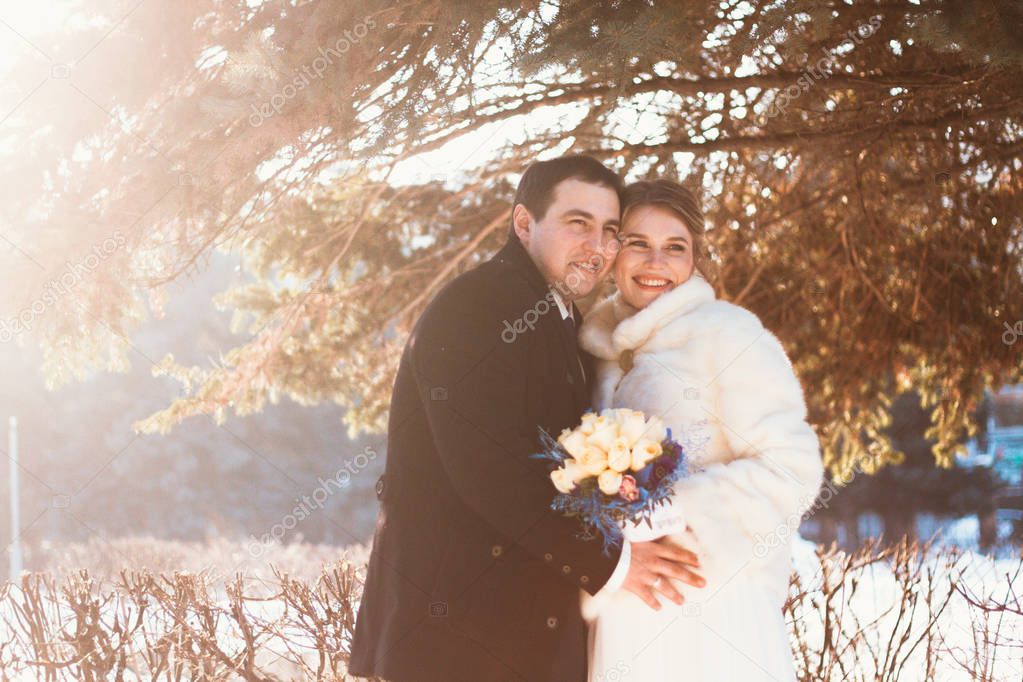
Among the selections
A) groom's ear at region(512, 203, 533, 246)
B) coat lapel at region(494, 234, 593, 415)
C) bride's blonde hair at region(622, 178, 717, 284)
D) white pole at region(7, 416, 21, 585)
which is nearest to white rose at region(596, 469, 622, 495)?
coat lapel at region(494, 234, 593, 415)

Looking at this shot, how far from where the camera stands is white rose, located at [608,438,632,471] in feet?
9.51

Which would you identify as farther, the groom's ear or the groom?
the groom's ear

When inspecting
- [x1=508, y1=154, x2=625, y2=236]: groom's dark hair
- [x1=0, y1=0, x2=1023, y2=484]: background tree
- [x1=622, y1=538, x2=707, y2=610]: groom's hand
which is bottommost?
[x1=622, y1=538, x2=707, y2=610]: groom's hand

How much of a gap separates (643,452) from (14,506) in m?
32.5

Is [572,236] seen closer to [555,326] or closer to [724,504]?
[555,326]

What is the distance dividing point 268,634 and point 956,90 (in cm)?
425

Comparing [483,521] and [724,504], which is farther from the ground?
→ [724,504]

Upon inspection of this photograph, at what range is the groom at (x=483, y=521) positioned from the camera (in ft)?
10.0

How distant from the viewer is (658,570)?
3.15 meters

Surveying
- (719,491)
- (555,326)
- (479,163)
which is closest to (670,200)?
(555,326)

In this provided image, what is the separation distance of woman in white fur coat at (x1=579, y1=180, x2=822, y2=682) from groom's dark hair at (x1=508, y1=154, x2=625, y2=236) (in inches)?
17.5

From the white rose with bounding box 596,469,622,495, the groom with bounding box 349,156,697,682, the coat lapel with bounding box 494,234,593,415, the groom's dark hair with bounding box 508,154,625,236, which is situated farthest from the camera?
the groom's dark hair with bounding box 508,154,625,236

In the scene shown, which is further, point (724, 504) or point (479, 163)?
point (479, 163)

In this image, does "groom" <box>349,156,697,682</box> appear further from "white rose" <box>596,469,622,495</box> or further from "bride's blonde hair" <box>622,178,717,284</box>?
"bride's blonde hair" <box>622,178,717,284</box>
